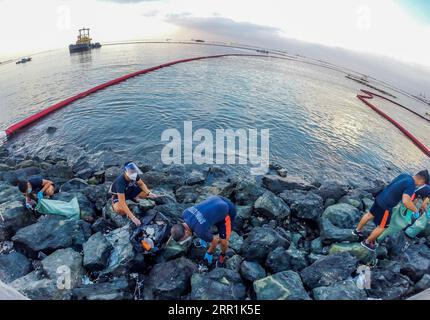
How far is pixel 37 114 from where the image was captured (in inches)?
733

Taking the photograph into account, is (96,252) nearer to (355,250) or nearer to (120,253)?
(120,253)

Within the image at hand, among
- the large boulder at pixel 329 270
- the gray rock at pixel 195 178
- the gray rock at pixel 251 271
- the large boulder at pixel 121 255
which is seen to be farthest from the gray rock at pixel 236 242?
the gray rock at pixel 195 178

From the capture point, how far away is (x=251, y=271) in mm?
5840

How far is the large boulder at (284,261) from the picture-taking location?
6.09 m

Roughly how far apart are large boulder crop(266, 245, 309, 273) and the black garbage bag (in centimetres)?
255

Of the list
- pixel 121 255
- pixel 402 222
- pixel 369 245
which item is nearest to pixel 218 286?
pixel 121 255

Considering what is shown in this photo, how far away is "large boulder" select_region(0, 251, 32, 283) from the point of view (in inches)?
221

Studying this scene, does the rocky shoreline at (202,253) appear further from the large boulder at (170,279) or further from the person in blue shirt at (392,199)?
the person in blue shirt at (392,199)

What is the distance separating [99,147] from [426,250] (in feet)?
46.7

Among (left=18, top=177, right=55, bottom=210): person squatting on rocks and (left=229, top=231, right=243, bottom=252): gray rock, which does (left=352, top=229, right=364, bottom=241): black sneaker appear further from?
(left=18, top=177, right=55, bottom=210): person squatting on rocks

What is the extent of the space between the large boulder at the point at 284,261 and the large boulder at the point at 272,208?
1.54 metres

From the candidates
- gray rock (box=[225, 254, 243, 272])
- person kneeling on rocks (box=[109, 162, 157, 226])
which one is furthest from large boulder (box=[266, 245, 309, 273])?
person kneeling on rocks (box=[109, 162, 157, 226])
